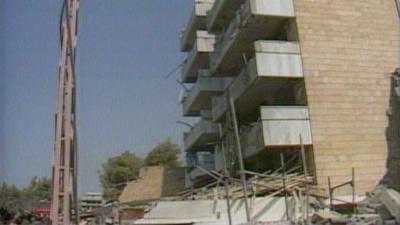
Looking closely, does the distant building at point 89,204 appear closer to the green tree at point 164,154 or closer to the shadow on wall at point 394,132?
the shadow on wall at point 394,132

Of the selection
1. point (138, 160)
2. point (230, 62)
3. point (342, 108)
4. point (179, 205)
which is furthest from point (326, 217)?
point (138, 160)

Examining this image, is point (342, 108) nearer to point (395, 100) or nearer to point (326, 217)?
point (395, 100)

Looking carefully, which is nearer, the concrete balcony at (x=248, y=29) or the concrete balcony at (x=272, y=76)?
the concrete balcony at (x=272, y=76)

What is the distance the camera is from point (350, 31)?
54.5 feet

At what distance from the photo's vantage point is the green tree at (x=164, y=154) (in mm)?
Result: 40062

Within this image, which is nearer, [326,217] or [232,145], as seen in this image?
[326,217]

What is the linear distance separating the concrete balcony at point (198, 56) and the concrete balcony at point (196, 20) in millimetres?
1357

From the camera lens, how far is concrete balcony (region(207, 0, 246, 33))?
19625mm

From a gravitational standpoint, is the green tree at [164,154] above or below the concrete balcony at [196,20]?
below

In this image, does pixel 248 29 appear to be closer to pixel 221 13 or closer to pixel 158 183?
pixel 221 13

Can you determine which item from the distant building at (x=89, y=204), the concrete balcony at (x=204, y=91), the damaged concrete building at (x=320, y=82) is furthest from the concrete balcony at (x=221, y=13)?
the distant building at (x=89, y=204)

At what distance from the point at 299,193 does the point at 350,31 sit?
20.9ft

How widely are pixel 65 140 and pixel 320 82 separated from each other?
1062cm

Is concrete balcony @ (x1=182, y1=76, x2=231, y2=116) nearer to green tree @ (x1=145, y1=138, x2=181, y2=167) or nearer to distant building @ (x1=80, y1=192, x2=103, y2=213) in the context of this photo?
distant building @ (x1=80, y1=192, x2=103, y2=213)
